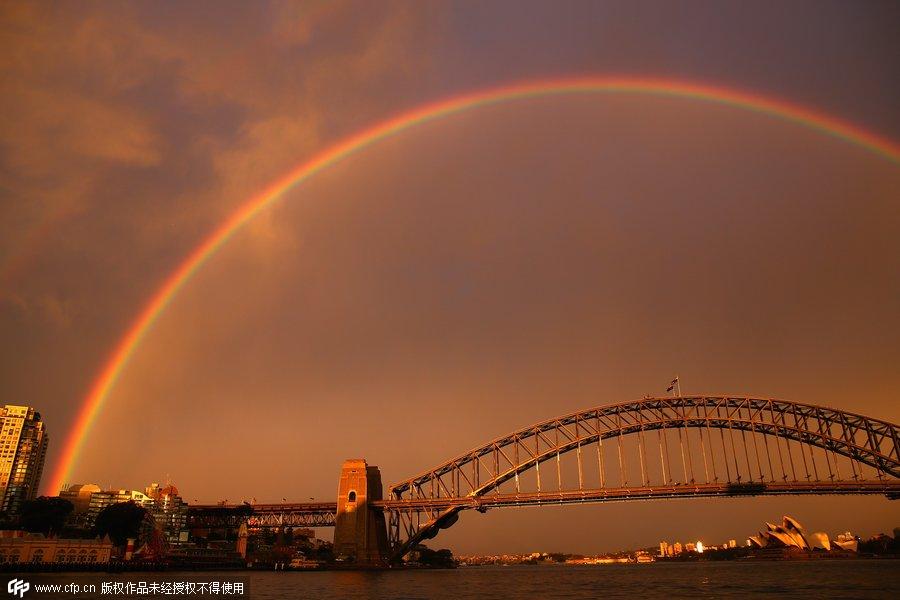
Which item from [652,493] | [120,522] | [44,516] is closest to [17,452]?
[44,516]

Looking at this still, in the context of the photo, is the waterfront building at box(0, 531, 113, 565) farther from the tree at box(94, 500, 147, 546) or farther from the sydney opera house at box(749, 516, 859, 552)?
the sydney opera house at box(749, 516, 859, 552)

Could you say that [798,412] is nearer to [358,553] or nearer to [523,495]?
[523,495]

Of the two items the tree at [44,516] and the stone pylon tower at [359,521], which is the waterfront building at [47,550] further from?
the stone pylon tower at [359,521]

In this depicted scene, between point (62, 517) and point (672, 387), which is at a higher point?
point (672, 387)

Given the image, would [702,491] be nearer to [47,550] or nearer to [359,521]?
[359,521]

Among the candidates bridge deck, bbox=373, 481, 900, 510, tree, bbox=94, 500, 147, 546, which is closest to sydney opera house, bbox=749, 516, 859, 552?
bridge deck, bbox=373, 481, 900, 510

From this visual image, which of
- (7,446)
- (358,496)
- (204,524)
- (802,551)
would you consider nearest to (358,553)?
(358,496)

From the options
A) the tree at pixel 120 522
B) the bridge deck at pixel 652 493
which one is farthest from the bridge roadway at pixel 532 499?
the tree at pixel 120 522
